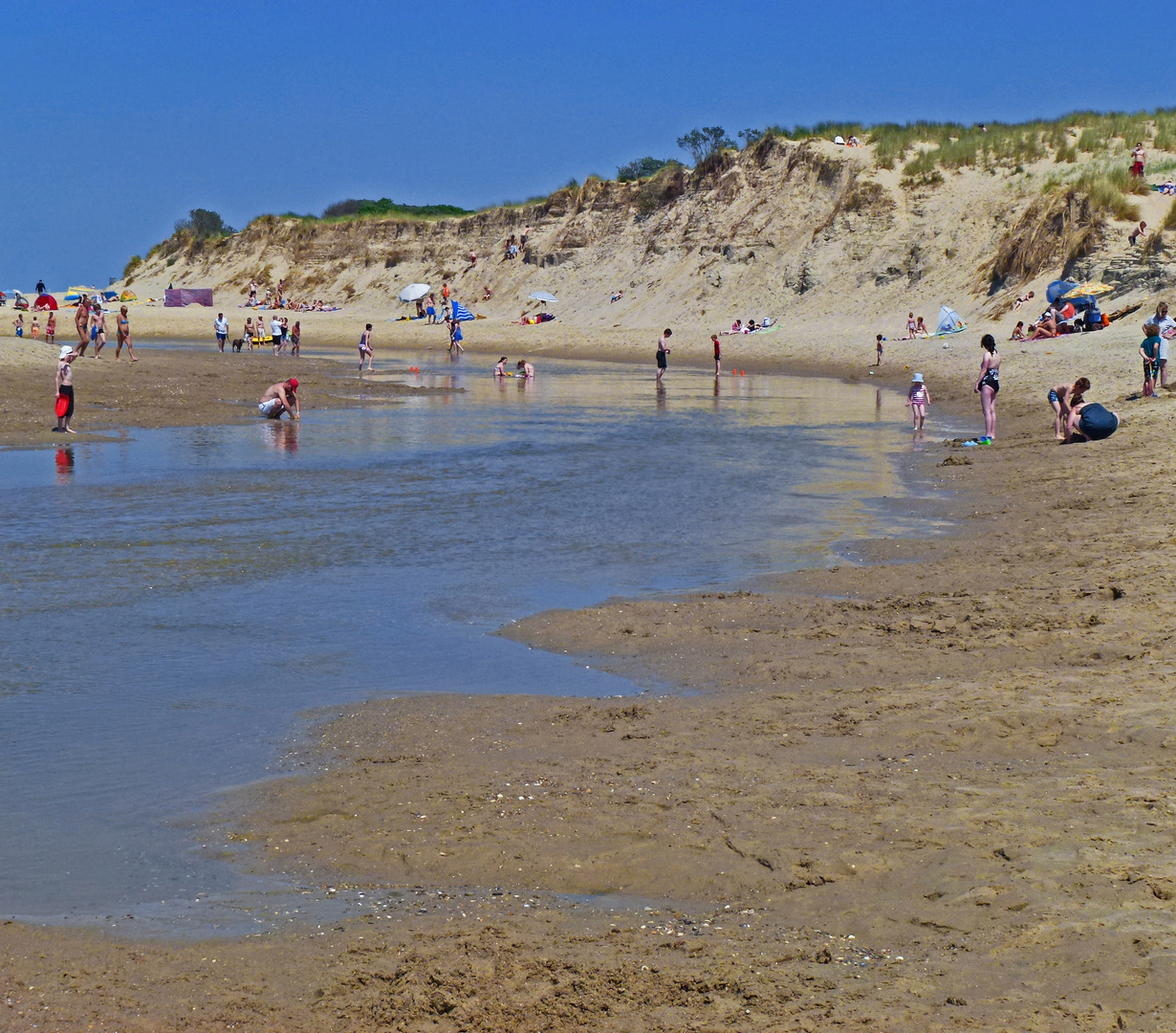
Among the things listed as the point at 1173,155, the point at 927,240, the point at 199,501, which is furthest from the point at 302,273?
the point at 199,501

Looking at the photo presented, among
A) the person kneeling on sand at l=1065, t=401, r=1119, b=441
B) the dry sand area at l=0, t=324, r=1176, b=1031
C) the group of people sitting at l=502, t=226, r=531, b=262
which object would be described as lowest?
the dry sand area at l=0, t=324, r=1176, b=1031

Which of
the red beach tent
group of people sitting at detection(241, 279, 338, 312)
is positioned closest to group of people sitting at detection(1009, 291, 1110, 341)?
group of people sitting at detection(241, 279, 338, 312)

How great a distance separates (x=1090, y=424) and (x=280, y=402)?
13.7 metres

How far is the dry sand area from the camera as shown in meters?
3.53

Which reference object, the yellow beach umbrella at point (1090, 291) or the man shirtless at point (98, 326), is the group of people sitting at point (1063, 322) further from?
the man shirtless at point (98, 326)

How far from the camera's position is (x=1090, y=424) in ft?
53.9

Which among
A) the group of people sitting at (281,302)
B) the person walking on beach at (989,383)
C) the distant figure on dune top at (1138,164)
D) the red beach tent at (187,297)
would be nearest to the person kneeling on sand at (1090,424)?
the person walking on beach at (989,383)

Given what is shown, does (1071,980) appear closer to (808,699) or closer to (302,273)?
(808,699)

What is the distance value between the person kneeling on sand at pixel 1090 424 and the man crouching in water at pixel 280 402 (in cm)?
1278

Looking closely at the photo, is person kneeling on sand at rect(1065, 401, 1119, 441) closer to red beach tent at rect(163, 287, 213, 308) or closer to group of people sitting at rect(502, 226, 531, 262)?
group of people sitting at rect(502, 226, 531, 262)

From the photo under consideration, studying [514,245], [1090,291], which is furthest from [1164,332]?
[514,245]

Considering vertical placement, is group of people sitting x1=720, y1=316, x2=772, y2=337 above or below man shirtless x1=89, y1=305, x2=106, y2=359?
above

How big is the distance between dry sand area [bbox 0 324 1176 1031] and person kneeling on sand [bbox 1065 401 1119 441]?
846 centimetres

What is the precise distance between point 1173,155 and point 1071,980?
45.4 meters
